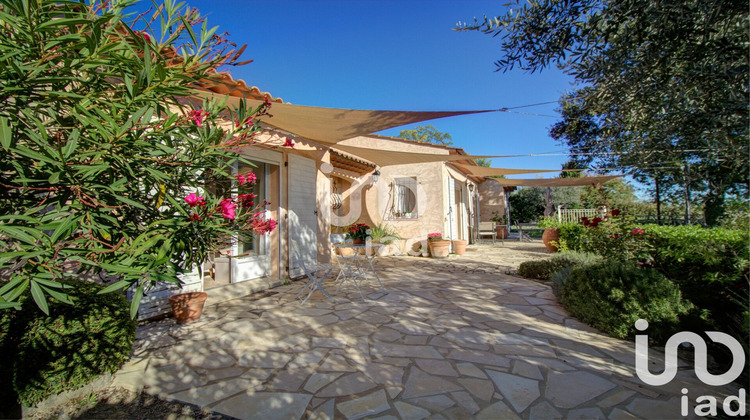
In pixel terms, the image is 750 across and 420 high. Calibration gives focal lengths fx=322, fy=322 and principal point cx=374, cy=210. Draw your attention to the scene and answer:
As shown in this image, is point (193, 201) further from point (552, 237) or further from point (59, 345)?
point (552, 237)

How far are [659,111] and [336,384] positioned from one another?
3218 mm

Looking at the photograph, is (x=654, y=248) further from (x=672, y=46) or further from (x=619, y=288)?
(x=672, y=46)

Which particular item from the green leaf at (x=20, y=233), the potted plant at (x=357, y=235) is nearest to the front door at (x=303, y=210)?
the potted plant at (x=357, y=235)

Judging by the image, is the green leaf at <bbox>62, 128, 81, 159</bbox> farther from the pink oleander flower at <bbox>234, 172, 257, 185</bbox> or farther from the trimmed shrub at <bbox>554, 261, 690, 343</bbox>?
the trimmed shrub at <bbox>554, 261, 690, 343</bbox>

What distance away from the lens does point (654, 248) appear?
4383mm

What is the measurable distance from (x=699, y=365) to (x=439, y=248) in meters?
6.96

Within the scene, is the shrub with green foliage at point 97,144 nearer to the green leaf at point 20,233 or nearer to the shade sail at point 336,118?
the green leaf at point 20,233

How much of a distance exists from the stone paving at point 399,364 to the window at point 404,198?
19.6ft

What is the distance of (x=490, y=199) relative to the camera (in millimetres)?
19078

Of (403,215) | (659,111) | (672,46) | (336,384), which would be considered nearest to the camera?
(672,46)

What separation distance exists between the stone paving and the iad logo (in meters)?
0.06

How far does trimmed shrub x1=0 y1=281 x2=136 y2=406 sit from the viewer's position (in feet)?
7.16

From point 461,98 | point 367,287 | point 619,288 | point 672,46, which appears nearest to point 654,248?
point 619,288

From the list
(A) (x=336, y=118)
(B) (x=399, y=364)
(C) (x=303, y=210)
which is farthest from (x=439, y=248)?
(B) (x=399, y=364)
